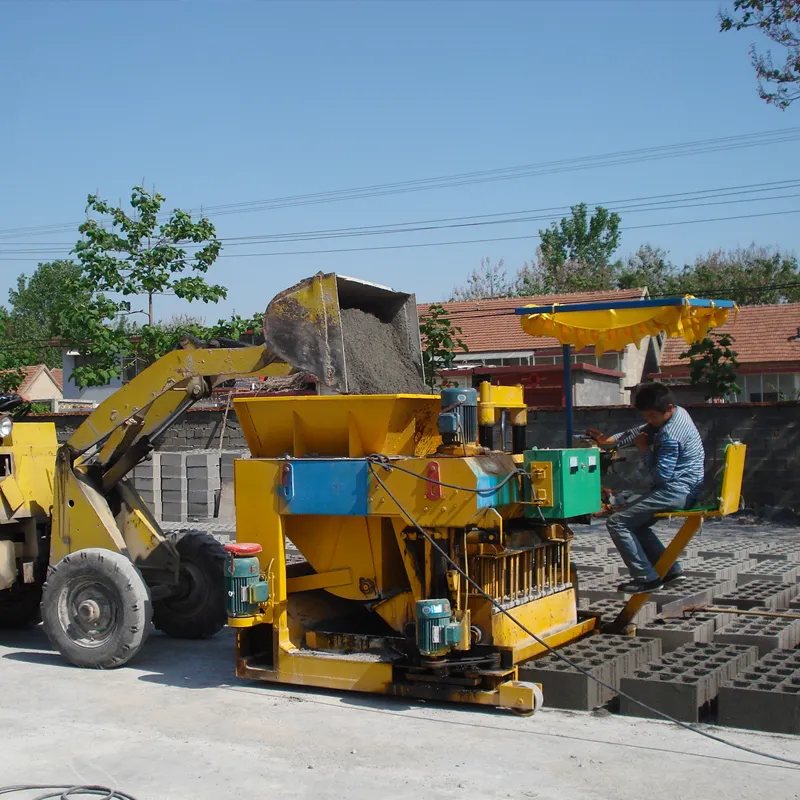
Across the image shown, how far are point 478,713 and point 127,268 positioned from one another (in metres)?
19.0

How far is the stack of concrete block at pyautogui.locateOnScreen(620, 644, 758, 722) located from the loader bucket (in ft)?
8.68

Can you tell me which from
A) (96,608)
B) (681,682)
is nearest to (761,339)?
(681,682)

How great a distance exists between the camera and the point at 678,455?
292 inches

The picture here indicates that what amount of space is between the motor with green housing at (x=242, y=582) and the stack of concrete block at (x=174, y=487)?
10.3 meters

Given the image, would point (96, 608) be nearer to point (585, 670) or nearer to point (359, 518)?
point (359, 518)

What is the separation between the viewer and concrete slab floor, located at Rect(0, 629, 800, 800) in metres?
5.18

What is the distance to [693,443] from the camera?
7469 millimetres

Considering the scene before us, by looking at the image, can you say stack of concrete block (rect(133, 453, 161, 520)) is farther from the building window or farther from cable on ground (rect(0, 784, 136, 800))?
the building window

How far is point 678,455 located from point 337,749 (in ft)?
10.5

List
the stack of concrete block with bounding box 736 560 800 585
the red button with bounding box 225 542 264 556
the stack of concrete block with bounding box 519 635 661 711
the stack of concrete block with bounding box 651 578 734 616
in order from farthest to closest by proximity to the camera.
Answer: the stack of concrete block with bounding box 736 560 800 585 → the stack of concrete block with bounding box 651 578 734 616 → the red button with bounding box 225 542 264 556 → the stack of concrete block with bounding box 519 635 661 711

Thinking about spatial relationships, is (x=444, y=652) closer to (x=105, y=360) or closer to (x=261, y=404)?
(x=261, y=404)

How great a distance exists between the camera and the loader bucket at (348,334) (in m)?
7.07

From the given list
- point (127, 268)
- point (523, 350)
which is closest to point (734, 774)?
point (127, 268)

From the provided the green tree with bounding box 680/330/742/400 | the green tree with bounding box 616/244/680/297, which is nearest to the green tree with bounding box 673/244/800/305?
the green tree with bounding box 616/244/680/297
